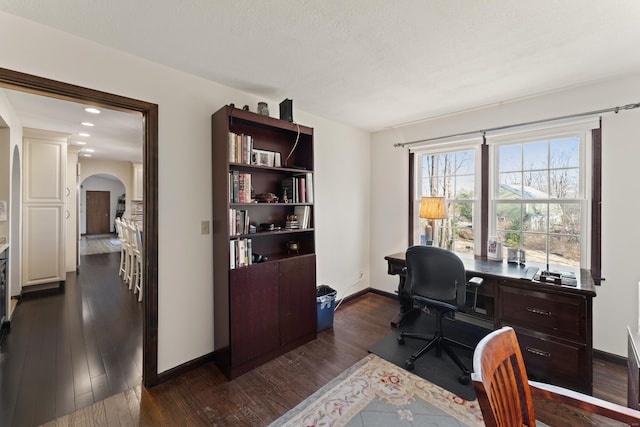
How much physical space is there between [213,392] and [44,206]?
419cm

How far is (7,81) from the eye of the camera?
1548 mm

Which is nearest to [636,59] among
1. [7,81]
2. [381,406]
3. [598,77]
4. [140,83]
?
[598,77]

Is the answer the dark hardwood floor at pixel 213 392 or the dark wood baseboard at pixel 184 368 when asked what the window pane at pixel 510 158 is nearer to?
the dark hardwood floor at pixel 213 392

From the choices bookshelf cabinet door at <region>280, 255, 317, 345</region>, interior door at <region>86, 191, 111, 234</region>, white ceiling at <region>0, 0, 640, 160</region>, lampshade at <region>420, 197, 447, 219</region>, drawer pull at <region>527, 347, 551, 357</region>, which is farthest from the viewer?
interior door at <region>86, 191, 111, 234</region>

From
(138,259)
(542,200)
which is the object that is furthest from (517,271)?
(138,259)

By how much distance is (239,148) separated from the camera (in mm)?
2271

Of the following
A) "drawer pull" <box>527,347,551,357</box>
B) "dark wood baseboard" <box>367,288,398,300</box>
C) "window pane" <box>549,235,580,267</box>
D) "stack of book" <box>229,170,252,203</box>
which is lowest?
"dark wood baseboard" <box>367,288,398,300</box>

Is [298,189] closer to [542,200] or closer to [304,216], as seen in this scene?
[304,216]

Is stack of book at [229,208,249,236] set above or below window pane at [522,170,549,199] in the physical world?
below

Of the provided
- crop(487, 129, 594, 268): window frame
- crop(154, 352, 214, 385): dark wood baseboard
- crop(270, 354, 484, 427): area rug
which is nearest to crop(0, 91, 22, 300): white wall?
A: crop(154, 352, 214, 385): dark wood baseboard

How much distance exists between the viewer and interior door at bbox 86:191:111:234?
34.4ft

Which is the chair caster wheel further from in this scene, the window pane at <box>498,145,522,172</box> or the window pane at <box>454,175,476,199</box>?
the window pane at <box>498,145,522,172</box>

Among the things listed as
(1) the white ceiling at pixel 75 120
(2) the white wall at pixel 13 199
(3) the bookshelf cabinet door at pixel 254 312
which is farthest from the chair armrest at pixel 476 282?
(2) the white wall at pixel 13 199

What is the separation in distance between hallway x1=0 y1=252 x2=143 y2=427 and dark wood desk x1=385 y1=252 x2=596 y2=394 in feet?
9.74
